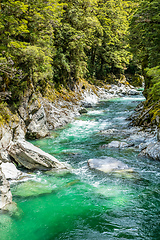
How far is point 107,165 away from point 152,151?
235 centimetres

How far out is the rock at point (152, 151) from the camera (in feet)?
29.6

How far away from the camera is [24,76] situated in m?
12.5

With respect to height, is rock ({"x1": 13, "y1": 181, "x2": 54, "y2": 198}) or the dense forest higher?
the dense forest

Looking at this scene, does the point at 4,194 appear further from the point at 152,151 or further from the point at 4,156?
the point at 152,151

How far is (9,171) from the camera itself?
25.2 ft

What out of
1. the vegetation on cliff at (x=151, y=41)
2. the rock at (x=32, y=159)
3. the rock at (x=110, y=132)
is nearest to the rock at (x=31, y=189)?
the rock at (x=32, y=159)

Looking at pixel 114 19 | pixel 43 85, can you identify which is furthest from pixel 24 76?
pixel 114 19

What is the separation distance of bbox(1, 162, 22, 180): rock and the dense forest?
4008mm

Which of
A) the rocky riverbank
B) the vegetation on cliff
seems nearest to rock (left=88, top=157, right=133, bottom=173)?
the rocky riverbank

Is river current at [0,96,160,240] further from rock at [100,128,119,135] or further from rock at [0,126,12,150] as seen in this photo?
rock at [100,128,119,135]

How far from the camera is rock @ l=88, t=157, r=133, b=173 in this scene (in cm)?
828

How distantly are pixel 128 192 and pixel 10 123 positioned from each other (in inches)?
→ 262

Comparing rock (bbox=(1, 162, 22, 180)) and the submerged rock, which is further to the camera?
the submerged rock

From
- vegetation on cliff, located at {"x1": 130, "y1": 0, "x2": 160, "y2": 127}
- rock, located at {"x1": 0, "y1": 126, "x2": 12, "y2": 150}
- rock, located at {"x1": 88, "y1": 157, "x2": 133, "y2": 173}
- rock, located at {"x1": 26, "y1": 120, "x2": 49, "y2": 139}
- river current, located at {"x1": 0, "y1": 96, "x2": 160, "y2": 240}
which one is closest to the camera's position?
river current, located at {"x1": 0, "y1": 96, "x2": 160, "y2": 240}
